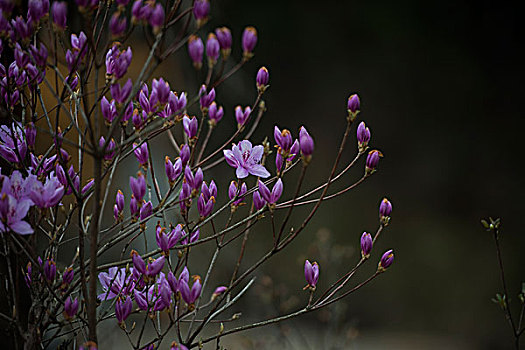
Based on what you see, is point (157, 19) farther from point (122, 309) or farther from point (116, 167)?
point (122, 309)

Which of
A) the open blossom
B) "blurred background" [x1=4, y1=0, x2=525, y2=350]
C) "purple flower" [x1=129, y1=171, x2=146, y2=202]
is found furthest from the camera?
"blurred background" [x1=4, y1=0, x2=525, y2=350]

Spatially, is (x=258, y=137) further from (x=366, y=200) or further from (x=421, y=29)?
(x=421, y=29)

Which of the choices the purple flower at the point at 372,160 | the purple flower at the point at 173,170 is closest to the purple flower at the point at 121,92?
the purple flower at the point at 173,170

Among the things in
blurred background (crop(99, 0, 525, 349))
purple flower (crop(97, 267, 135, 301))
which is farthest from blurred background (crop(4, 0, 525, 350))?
purple flower (crop(97, 267, 135, 301))

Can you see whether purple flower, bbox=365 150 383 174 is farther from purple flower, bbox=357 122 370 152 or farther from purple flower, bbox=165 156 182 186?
purple flower, bbox=165 156 182 186

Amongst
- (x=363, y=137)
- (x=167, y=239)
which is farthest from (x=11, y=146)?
(x=363, y=137)

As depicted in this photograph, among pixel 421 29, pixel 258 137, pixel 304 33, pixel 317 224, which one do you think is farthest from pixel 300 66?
pixel 317 224
